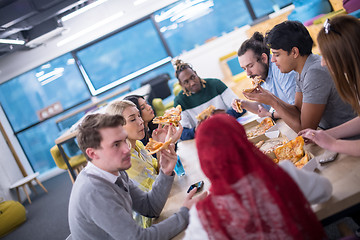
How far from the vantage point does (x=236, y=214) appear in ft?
3.48

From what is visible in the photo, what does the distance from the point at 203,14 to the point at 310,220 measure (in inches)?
359

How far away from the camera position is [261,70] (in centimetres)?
289

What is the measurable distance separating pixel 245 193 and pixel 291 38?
52.8 inches

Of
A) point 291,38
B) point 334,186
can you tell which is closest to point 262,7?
point 291,38

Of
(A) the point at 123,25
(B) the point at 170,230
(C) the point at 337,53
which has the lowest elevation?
(B) the point at 170,230

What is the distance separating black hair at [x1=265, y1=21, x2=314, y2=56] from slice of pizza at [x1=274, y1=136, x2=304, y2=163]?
2.11ft

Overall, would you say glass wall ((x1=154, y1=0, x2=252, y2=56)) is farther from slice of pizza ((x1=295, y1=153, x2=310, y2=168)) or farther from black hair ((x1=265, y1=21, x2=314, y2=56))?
slice of pizza ((x1=295, y1=153, x2=310, y2=168))

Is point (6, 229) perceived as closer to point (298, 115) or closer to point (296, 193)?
point (298, 115)

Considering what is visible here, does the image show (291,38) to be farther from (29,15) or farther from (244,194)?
(29,15)

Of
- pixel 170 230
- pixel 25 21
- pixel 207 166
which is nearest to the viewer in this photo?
pixel 207 166

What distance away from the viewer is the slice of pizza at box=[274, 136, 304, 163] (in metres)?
1.65

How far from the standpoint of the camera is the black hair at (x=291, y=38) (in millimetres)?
2045

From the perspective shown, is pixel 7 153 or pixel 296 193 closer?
pixel 296 193

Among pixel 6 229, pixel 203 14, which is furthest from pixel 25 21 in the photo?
pixel 203 14
